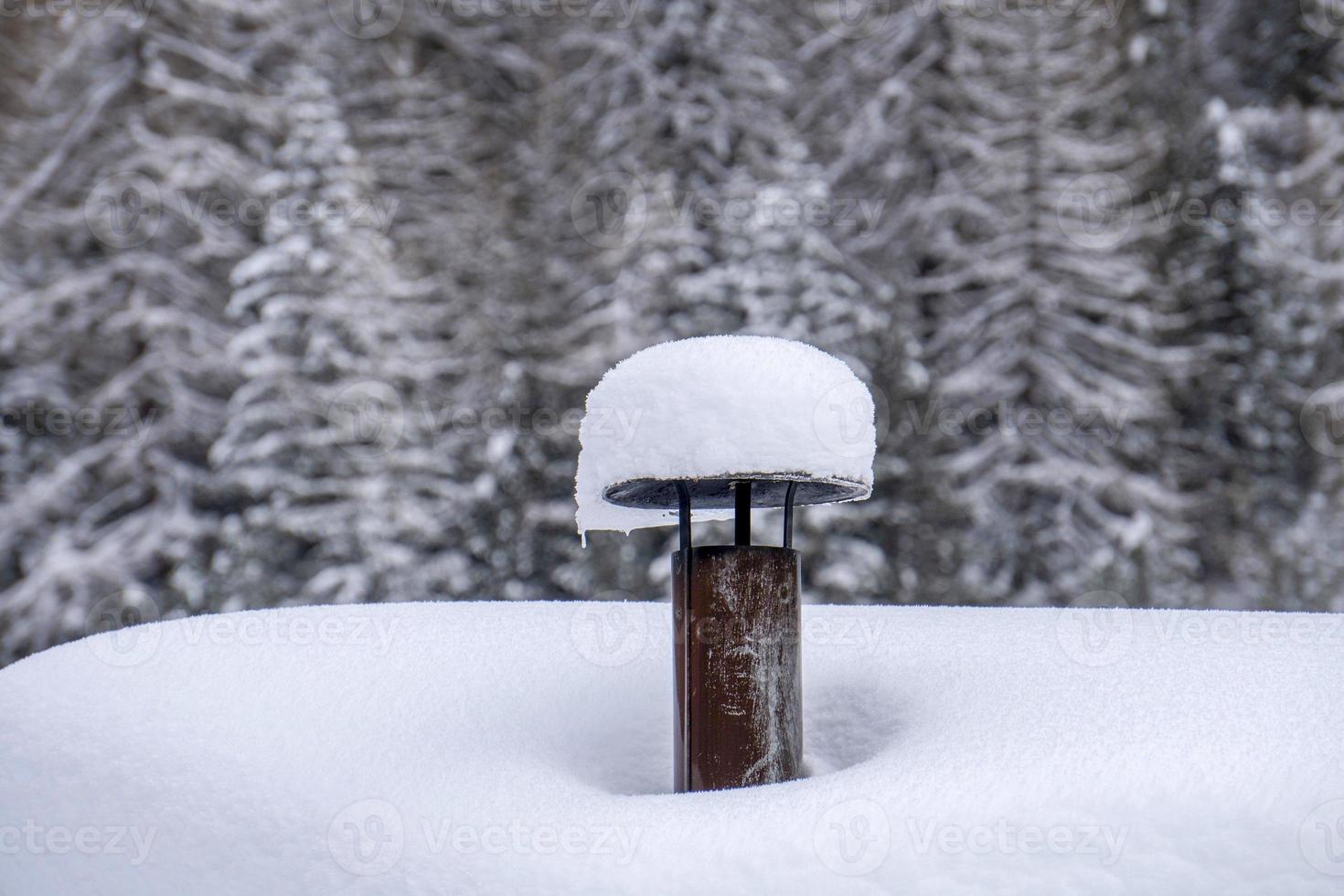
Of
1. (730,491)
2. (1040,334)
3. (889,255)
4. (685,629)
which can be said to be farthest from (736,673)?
(889,255)

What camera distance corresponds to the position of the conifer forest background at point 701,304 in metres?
16.0

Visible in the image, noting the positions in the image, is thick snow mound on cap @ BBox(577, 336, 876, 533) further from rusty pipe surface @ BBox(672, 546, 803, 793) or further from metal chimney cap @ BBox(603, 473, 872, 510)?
rusty pipe surface @ BBox(672, 546, 803, 793)

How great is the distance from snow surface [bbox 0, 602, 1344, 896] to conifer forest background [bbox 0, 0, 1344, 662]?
903 centimetres

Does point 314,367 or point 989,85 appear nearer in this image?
point 314,367

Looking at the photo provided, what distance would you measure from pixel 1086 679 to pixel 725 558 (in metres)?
1.17

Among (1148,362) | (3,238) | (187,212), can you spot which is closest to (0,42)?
(3,238)

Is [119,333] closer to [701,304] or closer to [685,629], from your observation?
[701,304]

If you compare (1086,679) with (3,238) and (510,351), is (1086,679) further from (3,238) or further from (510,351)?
(3,238)

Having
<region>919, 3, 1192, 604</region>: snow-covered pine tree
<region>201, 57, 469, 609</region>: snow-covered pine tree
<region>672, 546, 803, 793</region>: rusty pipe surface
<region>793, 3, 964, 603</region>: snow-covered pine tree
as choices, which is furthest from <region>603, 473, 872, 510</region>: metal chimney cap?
<region>919, 3, 1192, 604</region>: snow-covered pine tree

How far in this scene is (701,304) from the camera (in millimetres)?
15203

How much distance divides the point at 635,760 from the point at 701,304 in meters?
11.7

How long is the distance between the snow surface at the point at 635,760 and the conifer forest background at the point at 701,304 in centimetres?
903

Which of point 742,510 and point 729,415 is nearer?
point 729,415

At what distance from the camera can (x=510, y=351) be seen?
2127 centimetres
